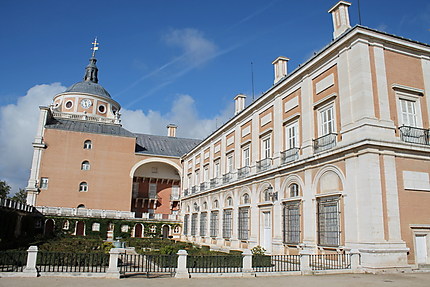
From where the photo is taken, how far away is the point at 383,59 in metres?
15.5

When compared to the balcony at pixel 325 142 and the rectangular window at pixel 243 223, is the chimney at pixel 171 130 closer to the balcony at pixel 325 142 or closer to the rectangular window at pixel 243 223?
the rectangular window at pixel 243 223

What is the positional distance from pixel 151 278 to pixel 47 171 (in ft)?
106

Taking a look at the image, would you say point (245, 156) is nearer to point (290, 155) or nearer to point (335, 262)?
point (290, 155)

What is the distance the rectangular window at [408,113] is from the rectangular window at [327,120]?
2.83 metres

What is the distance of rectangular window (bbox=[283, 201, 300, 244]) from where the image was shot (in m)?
18.0

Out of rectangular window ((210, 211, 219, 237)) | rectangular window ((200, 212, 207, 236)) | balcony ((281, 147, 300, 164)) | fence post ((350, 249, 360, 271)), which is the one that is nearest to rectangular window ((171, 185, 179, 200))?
rectangular window ((200, 212, 207, 236))

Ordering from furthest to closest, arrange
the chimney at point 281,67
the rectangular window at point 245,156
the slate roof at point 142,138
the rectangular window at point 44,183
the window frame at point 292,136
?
the slate roof at point 142,138 < the rectangular window at point 44,183 < the rectangular window at point 245,156 < the chimney at point 281,67 < the window frame at point 292,136

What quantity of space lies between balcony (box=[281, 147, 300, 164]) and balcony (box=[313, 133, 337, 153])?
5.01 feet

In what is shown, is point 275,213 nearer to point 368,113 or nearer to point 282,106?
point 282,106

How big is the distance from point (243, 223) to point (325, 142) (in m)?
9.88

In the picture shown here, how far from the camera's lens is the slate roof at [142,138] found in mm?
42688

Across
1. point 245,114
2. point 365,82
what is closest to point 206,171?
point 245,114

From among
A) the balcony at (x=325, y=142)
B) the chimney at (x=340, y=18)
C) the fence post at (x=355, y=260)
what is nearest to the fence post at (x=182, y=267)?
the fence post at (x=355, y=260)

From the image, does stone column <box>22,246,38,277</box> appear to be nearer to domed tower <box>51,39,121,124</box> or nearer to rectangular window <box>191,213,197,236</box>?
rectangular window <box>191,213,197,236</box>
